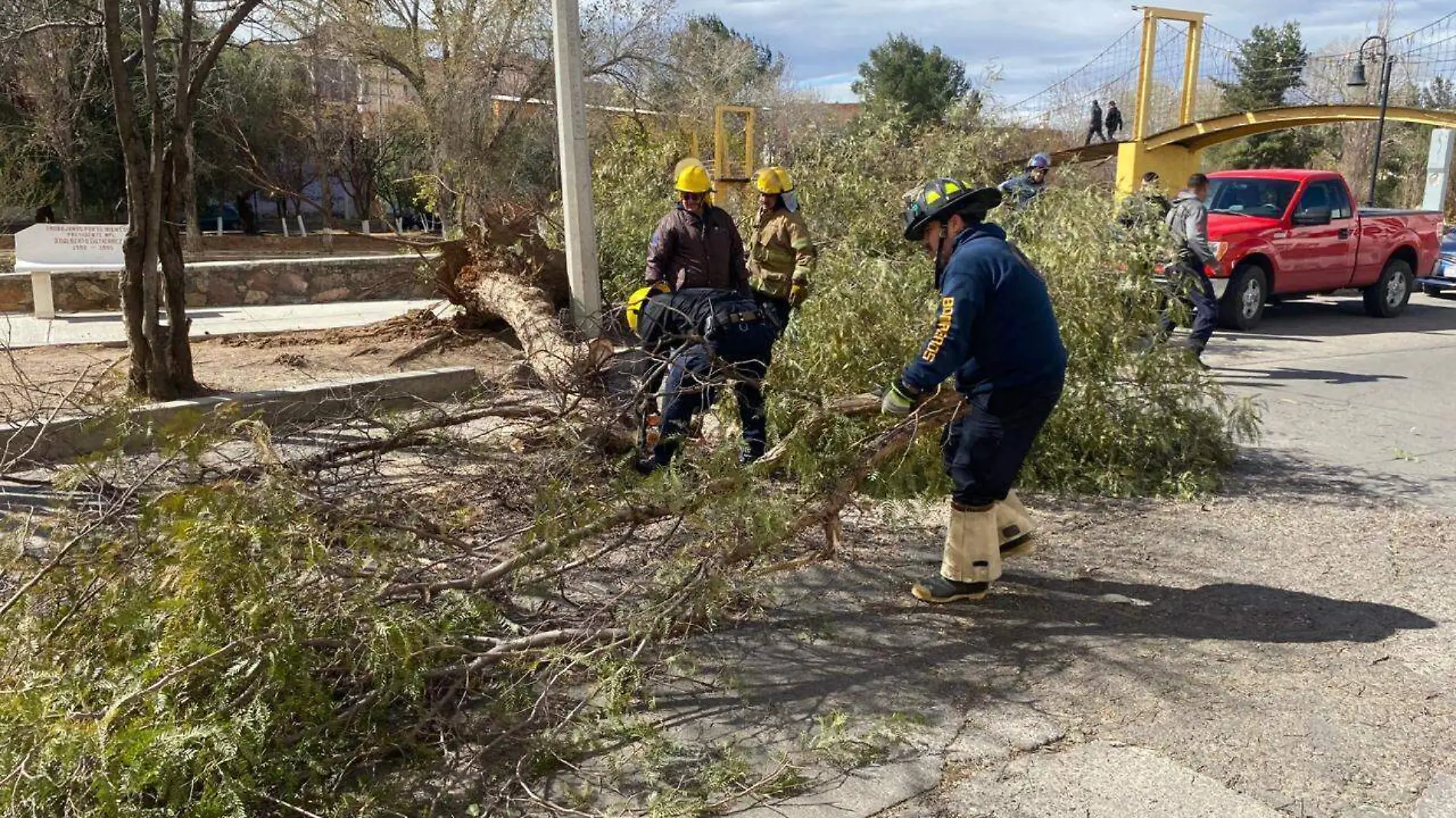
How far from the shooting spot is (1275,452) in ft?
23.0

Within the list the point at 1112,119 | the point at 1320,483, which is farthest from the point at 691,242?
the point at 1112,119

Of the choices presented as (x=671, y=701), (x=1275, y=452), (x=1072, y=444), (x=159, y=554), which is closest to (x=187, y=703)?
(x=159, y=554)

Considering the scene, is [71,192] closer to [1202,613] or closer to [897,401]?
[897,401]

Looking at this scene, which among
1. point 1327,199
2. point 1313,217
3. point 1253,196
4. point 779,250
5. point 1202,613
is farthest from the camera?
point 1327,199

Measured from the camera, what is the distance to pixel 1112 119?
69.1 feet

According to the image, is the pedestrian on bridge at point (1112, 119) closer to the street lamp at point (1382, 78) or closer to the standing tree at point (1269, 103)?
the street lamp at point (1382, 78)

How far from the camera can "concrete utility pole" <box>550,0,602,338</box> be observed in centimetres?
923

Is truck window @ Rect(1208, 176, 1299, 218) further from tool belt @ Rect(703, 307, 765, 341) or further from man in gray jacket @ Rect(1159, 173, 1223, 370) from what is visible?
tool belt @ Rect(703, 307, 765, 341)

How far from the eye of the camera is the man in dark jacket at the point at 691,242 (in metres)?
6.38

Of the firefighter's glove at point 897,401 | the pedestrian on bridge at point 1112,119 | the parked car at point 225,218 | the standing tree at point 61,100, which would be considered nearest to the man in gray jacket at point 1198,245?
the firefighter's glove at point 897,401

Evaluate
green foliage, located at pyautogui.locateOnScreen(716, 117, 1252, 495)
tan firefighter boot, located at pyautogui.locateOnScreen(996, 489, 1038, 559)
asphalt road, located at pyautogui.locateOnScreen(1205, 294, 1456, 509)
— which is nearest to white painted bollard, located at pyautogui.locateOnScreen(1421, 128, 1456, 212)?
asphalt road, located at pyautogui.locateOnScreen(1205, 294, 1456, 509)

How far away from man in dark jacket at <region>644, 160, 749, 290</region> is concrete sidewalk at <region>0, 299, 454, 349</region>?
521cm

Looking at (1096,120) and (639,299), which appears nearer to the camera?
(639,299)

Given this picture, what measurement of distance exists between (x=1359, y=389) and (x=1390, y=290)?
20.5 ft
